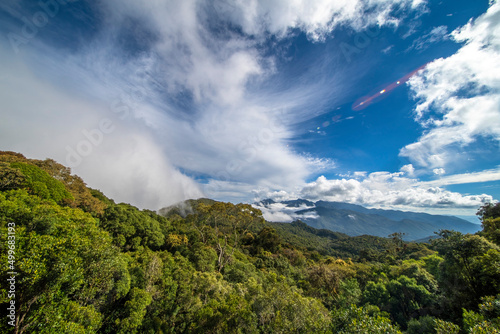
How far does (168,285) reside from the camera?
20375 mm

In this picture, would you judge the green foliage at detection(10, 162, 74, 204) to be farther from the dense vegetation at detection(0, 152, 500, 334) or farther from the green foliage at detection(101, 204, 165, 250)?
the green foliage at detection(101, 204, 165, 250)

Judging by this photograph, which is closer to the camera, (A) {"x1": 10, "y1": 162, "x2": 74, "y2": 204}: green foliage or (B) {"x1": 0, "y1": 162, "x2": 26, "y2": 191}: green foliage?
(B) {"x1": 0, "y1": 162, "x2": 26, "y2": 191}: green foliage

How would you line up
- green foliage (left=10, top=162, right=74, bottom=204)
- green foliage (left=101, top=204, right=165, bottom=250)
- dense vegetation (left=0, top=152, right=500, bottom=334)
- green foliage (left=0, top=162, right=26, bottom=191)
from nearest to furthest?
dense vegetation (left=0, top=152, right=500, bottom=334)
green foliage (left=0, top=162, right=26, bottom=191)
green foliage (left=10, top=162, right=74, bottom=204)
green foliage (left=101, top=204, right=165, bottom=250)

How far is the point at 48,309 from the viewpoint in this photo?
941 centimetres

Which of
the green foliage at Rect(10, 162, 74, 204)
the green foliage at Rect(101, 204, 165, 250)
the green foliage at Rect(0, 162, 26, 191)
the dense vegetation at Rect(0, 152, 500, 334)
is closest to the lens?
the dense vegetation at Rect(0, 152, 500, 334)

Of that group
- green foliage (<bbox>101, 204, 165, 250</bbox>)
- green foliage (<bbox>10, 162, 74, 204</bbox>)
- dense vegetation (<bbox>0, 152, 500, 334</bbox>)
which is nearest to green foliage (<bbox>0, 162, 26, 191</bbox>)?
dense vegetation (<bbox>0, 152, 500, 334</bbox>)

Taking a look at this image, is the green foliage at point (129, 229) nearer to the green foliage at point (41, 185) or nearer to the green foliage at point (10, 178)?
the green foliage at point (41, 185)

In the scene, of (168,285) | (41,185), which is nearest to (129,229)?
(41,185)

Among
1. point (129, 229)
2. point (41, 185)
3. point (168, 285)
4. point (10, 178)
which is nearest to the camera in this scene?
point (168, 285)

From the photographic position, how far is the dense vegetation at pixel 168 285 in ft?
29.3

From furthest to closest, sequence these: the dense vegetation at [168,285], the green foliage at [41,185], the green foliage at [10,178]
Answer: the green foliage at [41,185] → the green foliage at [10,178] → the dense vegetation at [168,285]

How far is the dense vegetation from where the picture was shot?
895 centimetres

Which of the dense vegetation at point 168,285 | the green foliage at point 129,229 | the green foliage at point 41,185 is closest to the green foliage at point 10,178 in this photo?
the dense vegetation at point 168,285

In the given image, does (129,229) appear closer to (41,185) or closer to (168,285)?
(41,185)
